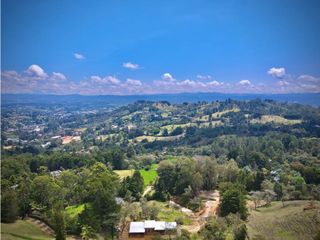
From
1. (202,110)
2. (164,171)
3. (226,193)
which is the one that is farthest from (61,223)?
(202,110)

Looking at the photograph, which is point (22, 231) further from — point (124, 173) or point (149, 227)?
point (124, 173)

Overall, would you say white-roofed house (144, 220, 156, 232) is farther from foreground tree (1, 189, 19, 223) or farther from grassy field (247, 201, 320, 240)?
foreground tree (1, 189, 19, 223)

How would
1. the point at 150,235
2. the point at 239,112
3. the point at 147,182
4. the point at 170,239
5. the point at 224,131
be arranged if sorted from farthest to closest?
the point at 239,112
the point at 224,131
the point at 147,182
the point at 150,235
the point at 170,239

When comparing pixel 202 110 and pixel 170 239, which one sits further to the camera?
pixel 202 110

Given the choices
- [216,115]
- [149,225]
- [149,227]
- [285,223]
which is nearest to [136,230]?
[149,227]

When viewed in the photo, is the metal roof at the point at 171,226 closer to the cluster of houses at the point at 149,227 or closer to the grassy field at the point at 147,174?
the cluster of houses at the point at 149,227

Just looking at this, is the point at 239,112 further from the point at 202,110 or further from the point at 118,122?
the point at 118,122

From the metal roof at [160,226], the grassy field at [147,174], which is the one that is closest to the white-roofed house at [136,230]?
the metal roof at [160,226]
